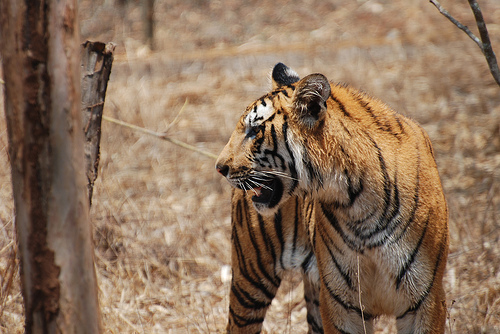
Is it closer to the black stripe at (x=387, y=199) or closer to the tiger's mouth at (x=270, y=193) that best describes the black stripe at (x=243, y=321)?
Result: the tiger's mouth at (x=270, y=193)

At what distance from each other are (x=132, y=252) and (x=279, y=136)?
10.3ft

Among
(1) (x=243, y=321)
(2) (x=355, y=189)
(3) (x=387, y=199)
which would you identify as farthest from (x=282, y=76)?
(1) (x=243, y=321)

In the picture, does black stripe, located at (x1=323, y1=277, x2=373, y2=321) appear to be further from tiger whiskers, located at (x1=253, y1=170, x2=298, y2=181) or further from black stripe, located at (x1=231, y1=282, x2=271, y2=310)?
Result: black stripe, located at (x1=231, y1=282, x2=271, y2=310)

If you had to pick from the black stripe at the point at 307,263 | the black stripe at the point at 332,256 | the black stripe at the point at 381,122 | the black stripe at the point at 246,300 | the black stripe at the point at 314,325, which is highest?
the black stripe at the point at 381,122

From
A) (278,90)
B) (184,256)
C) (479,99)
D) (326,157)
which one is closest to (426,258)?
(326,157)

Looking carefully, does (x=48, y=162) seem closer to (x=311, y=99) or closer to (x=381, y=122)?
(x=311, y=99)

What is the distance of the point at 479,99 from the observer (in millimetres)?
7691

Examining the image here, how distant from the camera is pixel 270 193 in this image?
10.8 feet

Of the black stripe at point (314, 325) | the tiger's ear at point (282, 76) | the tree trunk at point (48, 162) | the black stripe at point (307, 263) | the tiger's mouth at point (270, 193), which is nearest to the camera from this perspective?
the tree trunk at point (48, 162)

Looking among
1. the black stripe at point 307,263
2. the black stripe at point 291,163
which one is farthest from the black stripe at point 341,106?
the black stripe at point 307,263

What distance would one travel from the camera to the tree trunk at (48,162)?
2172 millimetres

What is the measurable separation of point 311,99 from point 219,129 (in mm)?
5403

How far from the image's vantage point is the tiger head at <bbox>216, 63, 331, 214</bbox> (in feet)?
9.80

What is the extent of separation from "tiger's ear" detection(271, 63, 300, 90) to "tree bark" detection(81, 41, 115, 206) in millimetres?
1029
